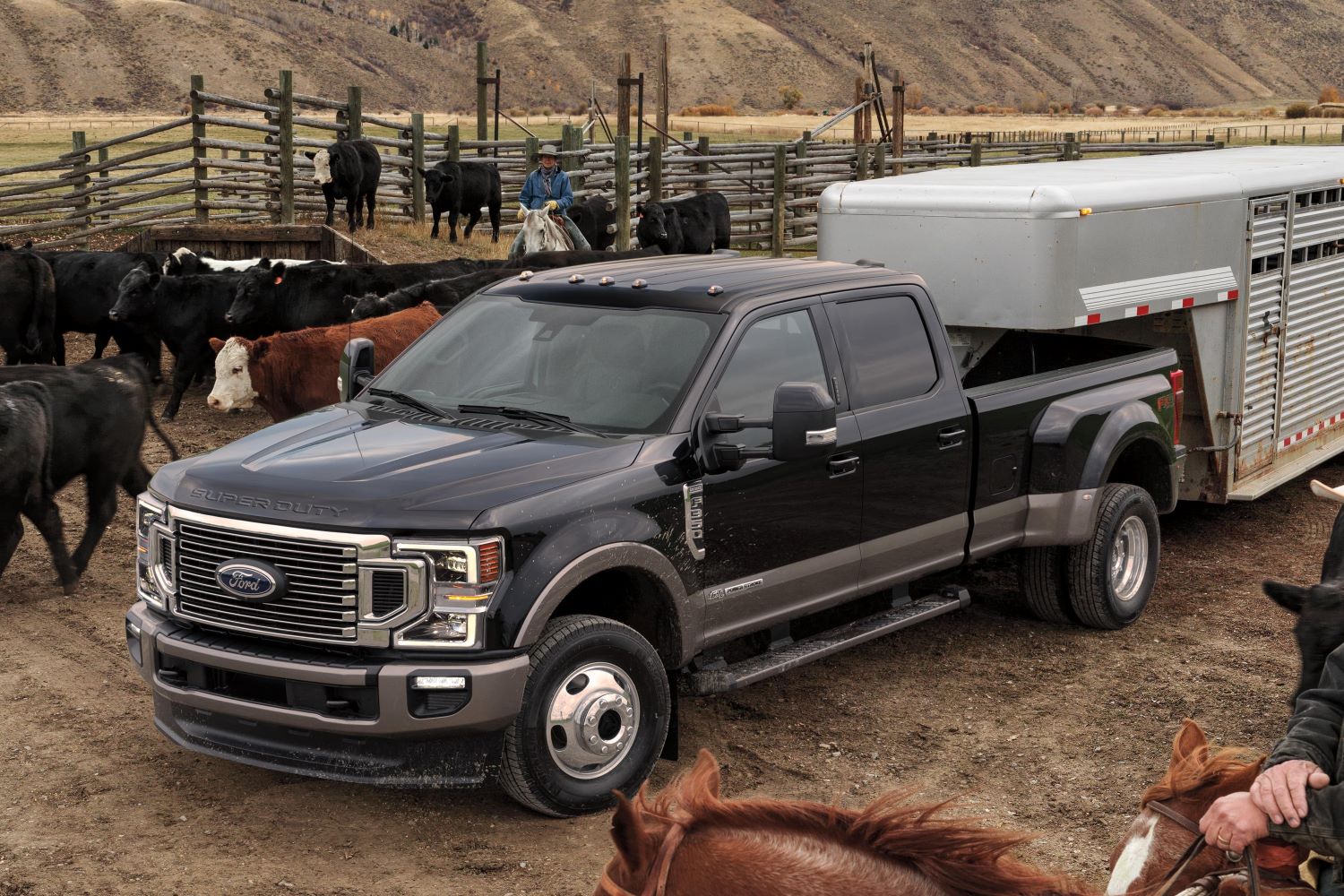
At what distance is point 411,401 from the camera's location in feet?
20.6

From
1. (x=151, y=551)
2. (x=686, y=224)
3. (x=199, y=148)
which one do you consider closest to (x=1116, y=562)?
(x=151, y=551)

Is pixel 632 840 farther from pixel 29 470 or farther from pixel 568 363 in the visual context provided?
pixel 29 470

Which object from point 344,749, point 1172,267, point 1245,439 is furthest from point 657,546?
point 1245,439

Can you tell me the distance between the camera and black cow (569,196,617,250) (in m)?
21.8

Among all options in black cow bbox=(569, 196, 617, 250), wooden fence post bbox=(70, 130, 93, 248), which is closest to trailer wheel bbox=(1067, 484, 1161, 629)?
black cow bbox=(569, 196, 617, 250)

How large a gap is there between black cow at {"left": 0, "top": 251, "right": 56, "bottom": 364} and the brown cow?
396 centimetres

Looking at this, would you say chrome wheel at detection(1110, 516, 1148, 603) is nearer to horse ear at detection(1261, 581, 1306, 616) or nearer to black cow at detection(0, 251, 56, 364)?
horse ear at detection(1261, 581, 1306, 616)

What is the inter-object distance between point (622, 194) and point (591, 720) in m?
17.9

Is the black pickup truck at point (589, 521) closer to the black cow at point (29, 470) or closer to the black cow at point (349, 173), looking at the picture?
the black cow at point (29, 470)

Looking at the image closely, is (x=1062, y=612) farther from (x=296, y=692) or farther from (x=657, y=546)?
(x=296, y=692)

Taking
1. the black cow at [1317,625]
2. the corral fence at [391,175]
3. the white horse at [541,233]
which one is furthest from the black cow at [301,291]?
the black cow at [1317,625]

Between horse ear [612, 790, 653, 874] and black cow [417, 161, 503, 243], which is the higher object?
black cow [417, 161, 503, 243]

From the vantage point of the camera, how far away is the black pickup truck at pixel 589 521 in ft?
16.5

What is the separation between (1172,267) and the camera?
855cm
